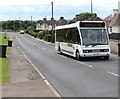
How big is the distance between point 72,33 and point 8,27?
150m

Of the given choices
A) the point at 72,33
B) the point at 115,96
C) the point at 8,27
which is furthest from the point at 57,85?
the point at 8,27

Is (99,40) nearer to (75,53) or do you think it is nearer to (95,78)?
(75,53)

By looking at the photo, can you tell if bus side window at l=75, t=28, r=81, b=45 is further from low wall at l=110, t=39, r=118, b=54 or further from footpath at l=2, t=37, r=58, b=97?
footpath at l=2, t=37, r=58, b=97

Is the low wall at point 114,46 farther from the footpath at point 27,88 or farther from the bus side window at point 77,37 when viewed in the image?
the footpath at point 27,88

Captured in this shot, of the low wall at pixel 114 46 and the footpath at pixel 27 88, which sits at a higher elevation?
the low wall at pixel 114 46

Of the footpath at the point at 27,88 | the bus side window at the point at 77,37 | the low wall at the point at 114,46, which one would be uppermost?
the bus side window at the point at 77,37

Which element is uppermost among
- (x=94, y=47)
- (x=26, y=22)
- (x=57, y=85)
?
(x=26, y=22)

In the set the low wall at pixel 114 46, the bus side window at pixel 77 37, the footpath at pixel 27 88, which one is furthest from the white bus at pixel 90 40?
the footpath at pixel 27 88

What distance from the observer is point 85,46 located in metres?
18.5

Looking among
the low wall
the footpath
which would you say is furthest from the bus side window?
the footpath

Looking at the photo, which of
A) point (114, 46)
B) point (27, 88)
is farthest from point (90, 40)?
point (27, 88)

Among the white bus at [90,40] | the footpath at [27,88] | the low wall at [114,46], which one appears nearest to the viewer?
the footpath at [27,88]

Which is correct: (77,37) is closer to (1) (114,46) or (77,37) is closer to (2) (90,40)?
(2) (90,40)

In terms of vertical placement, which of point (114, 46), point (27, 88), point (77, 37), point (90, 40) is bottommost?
point (27, 88)
